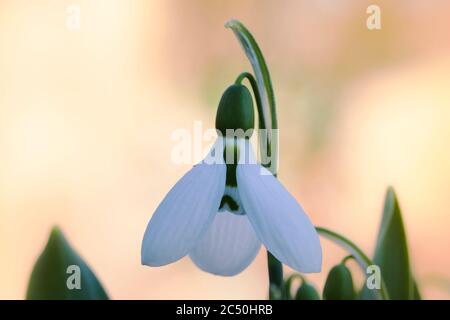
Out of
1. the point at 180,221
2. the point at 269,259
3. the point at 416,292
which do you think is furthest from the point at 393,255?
the point at 180,221

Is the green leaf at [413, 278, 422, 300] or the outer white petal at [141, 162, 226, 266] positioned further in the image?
the green leaf at [413, 278, 422, 300]

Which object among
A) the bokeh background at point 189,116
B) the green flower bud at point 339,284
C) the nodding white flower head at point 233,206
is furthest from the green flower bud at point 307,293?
the bokeh background at point 189,116

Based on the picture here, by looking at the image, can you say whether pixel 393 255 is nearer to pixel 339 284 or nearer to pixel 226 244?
pixel 339 284

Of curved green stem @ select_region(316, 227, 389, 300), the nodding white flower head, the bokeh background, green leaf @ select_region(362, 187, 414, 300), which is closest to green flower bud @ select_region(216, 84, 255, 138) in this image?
the nodding white flower head

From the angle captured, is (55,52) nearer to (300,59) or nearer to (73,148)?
(73,148)

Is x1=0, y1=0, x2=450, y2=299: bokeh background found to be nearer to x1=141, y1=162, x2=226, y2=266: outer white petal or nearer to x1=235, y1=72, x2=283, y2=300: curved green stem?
x1=235, y1=72, x2=283, y2=300: curved green stem

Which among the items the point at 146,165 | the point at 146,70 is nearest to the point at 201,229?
the point at 146,165

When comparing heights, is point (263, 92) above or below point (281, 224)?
above
